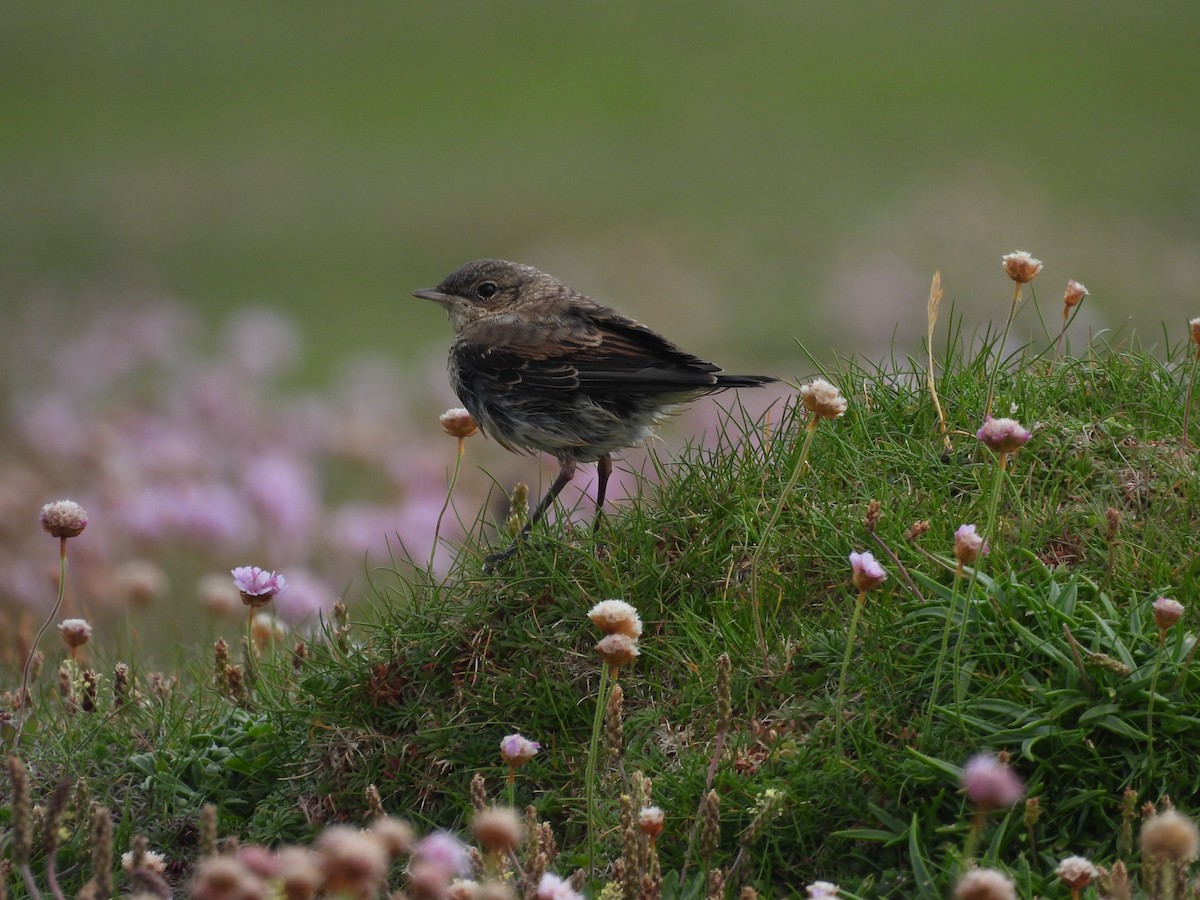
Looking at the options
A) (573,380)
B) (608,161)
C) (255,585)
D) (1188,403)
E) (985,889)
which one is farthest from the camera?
(608,161)

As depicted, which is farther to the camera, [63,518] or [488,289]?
[488,289]

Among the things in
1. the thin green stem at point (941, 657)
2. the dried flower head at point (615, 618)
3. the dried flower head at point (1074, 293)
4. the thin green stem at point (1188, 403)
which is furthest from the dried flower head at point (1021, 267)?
the dried flower head at point (615, 618)

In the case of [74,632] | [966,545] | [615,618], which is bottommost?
[74,632]

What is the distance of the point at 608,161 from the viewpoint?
80.2 feet

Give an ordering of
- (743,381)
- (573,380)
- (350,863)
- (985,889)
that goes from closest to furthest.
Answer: (350,863) → (985,889) → (743,381) → (573,380)

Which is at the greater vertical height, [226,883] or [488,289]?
[488,289]

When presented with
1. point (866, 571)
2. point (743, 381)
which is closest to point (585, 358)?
point (743, 381)

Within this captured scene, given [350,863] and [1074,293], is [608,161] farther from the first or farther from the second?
[350,863]

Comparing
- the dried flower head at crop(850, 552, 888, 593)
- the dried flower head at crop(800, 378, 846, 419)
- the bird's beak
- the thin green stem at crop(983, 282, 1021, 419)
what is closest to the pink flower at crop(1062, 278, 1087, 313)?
the thin green stem at crop(983, 282, 1021, 419)

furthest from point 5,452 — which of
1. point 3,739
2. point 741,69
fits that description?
point 741,69

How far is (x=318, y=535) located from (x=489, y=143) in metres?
17.6

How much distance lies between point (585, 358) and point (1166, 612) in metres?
3.01

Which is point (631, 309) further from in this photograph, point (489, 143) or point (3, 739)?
point (3, 739)

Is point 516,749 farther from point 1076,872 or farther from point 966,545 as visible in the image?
point 1076,872
